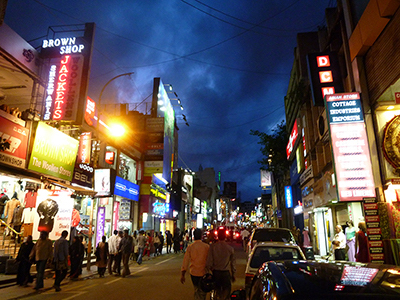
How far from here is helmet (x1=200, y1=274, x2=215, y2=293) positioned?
→ 20.5ft

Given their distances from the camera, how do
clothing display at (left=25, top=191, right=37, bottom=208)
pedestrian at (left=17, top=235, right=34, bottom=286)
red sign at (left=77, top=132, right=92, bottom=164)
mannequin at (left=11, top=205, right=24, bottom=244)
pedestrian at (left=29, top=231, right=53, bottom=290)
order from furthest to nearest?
red sign at (left=77, top=132, right=92, bottom=164) < mannequin at (left=11, top=205, right=24, bottom=244) < clothing display at (left=25, top=191, right=37, bottom=208) < pedestrian at (left=17, top=235, right=34, bottom=286) < pedestrian at (left=29, top=231, right=53, bottom=290)

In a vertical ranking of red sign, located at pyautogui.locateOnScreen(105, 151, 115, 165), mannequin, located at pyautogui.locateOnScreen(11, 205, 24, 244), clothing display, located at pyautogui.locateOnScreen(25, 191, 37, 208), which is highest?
red sign, located at pyautogui.locateOnScreen(105, 151, 115, 165)

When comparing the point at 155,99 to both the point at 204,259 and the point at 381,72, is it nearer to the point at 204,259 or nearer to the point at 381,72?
the point at 381,72

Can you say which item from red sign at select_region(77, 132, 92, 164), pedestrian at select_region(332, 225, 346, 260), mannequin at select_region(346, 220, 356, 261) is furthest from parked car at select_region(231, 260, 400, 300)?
red sign at select_region(77, 132, 92, 164)

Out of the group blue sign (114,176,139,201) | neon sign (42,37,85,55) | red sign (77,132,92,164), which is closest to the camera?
neon sign (42,37,85,55)

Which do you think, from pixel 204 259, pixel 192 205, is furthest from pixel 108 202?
pixel 192 205

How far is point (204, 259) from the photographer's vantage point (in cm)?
661

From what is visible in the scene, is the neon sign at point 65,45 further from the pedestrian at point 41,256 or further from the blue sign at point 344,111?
the blue sign at point 344,111

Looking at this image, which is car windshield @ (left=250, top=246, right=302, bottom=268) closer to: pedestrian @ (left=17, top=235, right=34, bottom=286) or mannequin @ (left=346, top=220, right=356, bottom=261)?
mannequin @ (left=346, top=220, right=356, bottom=261)

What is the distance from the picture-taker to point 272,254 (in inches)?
308

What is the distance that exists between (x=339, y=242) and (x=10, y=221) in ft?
49.5

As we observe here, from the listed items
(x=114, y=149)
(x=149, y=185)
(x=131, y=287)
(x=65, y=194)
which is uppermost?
(x=114, y=149)

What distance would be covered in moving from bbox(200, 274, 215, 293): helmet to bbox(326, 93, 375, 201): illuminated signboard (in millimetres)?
7658

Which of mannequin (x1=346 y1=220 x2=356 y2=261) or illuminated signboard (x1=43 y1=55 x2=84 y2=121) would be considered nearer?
mannequin (x1=346 y1=220 x2=356 y2=261)
